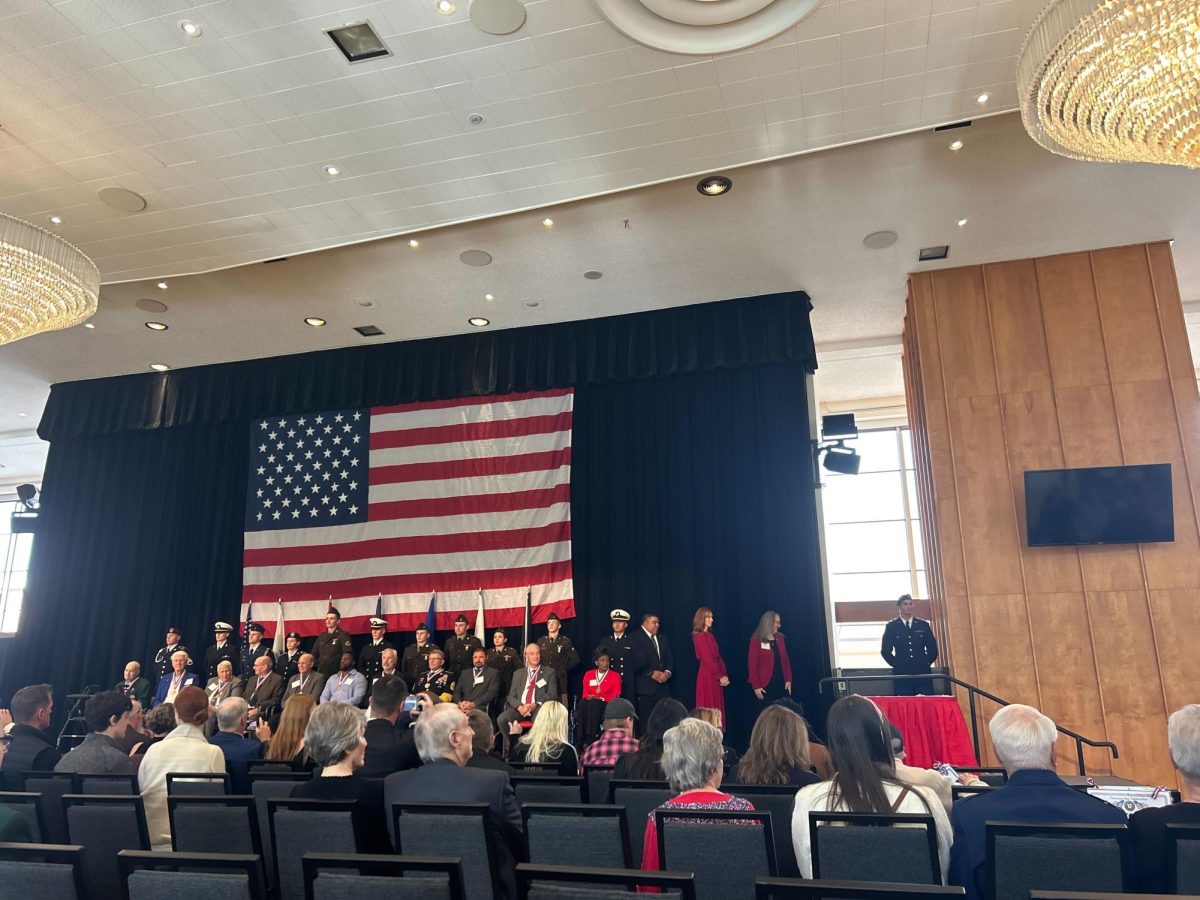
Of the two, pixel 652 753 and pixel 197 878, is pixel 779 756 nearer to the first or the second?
pixel 652 753

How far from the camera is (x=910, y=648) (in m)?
8.30

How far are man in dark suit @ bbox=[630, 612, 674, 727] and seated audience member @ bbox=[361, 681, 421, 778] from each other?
4.66m

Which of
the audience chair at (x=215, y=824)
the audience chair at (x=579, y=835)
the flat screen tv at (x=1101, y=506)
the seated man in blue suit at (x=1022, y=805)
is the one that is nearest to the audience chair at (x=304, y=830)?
the audience chair at (x=215, y=824)

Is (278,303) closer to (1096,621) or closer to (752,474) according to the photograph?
(752,474)

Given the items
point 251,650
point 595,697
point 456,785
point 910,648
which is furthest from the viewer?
point 251,650

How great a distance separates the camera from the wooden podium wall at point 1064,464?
24.0 ft

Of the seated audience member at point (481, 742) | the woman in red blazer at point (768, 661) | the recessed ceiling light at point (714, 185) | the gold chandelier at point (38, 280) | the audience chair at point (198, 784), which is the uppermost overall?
the recessed ceiling light at point (714, 185)

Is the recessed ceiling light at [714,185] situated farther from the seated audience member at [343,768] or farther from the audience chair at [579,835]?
the audience chair at [579,835]

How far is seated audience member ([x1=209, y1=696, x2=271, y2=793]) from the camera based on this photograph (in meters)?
4.12

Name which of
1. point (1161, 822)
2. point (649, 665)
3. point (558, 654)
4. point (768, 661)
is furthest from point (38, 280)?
point (768, 661)

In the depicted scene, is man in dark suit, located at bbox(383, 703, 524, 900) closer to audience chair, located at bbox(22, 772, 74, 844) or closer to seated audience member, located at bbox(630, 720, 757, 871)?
seated audience member, located at bbox(630, 720, 757, 871)

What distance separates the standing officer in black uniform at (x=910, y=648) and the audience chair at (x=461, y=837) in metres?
6.67

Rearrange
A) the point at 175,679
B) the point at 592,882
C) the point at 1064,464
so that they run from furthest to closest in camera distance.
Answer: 1. the point at 175,679
2. the point at 1064,464
3. the point at 592,882

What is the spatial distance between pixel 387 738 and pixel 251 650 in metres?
6.81
